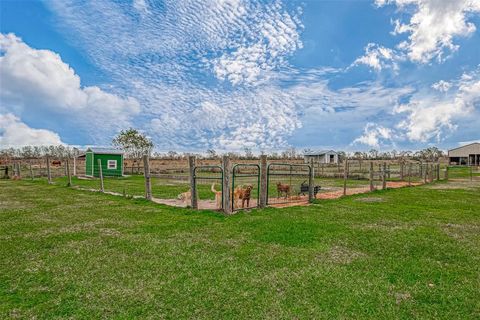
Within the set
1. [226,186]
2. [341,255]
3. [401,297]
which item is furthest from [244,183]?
[401,297]

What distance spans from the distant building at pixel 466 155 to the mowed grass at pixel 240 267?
71972mm

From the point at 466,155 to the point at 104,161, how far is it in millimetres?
76464

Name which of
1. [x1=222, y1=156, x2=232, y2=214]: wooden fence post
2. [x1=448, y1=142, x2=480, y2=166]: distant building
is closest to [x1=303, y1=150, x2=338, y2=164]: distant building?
[x1=448, y1=142, x2=480, y2=166]: distant building

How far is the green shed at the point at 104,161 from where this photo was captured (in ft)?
113

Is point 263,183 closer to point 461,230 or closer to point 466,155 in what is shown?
point 461,230

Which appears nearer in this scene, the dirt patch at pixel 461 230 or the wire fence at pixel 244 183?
the dirt patch at pixel 461 230

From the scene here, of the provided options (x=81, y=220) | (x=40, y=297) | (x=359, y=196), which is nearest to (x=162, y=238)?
(x=40, y=297)

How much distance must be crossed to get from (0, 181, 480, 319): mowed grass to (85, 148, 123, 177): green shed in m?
25.9

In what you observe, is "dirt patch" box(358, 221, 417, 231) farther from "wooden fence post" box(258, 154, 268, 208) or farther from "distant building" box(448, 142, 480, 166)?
"distant building" box(448, 142, 480, 166)

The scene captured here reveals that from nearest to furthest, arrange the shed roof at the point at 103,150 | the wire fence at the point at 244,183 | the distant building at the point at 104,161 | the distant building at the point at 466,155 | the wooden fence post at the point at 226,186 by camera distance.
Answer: the wooden fence post at the point at 226,186 < the wire fence at the point at 244,183 < the distant building at the point at 104,161 < the shed roof at the point at 103,150 < the distant building at the point at 466,155

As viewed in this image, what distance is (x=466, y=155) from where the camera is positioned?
68562mm

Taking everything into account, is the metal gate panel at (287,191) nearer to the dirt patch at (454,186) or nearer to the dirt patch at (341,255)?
the dirt patch at (341,255)

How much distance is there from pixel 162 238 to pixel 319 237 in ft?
13.4

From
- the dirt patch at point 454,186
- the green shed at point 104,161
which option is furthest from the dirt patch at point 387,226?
the green shed at point 104,161
